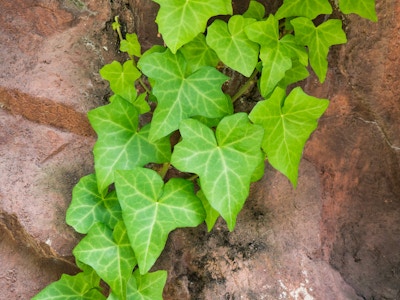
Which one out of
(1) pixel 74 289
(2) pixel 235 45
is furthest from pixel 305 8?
(1) pixel 74 289

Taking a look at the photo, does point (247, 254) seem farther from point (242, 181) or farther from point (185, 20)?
point (185, 20)

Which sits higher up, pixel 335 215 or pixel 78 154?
pixel 78 154

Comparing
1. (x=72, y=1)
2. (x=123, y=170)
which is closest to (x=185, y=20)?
(x=123, y=170)

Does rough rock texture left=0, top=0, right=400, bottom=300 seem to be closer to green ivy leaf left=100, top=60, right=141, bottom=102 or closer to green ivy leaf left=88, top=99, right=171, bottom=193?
green ivy leaf left=100, top=60, right=141, bottom=102

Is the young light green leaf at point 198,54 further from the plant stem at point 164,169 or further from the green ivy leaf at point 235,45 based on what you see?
the plant stem at point 164,169

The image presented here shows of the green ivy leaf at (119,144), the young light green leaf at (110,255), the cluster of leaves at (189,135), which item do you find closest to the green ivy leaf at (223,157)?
the cluster of leaves at (189,135)

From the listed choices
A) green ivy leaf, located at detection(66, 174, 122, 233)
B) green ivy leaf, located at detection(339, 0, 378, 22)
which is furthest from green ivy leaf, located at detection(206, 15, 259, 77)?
green ivy leaf, located at detection(66, 174, 122, 233)

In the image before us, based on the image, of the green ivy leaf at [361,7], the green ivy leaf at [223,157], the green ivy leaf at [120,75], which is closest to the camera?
the green ivy leaf at [223,157]

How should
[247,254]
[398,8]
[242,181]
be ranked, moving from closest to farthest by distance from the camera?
1. [242,181]
2. [398,8]
3. [247,254]
